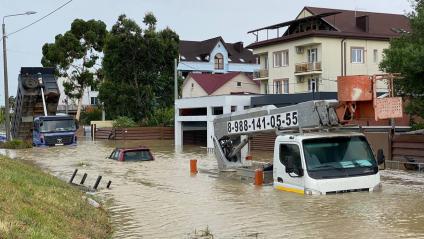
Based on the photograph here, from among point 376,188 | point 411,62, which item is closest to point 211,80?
point 411,62

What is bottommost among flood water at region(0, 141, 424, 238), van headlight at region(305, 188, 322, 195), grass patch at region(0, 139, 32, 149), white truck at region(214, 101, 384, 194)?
flood water at region(0, 141, 424, 238)

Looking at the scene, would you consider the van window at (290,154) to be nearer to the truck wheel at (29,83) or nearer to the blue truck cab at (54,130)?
the truck wheel at (29,83)

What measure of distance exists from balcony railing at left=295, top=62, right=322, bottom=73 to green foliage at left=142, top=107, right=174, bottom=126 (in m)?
14.1

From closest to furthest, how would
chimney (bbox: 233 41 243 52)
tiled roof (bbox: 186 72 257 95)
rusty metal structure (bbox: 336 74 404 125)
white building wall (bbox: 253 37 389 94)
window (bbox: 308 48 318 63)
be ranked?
rusty metal structure (bbox: 336 74 404 125) → white building wall (bbox: 253 37 389 94) → window (bbox: 308 48 318 63) → tiled roof (bbox: 186 72 257 95) → chimney (bbox: 233 41 243 52)

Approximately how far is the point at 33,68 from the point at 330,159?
29.2m

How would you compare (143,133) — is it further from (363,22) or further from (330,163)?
(330,163)

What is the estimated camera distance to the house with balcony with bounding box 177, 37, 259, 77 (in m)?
87.6

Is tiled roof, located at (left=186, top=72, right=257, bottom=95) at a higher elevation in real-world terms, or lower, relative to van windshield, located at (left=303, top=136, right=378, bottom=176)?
higher

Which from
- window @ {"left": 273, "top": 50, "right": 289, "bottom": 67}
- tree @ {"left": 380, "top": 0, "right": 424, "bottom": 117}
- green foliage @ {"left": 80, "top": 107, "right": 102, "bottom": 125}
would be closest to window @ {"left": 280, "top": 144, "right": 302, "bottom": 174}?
tree @ {"left": 380, "top": 0, "right": 424, "bottom": 117}

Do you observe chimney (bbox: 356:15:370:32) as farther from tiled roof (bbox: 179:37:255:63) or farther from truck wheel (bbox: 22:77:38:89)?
tiled roof (bbox: 179:37:255:63)

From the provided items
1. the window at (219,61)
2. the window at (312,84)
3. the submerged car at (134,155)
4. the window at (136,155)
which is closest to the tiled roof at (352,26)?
the window at (312,84)

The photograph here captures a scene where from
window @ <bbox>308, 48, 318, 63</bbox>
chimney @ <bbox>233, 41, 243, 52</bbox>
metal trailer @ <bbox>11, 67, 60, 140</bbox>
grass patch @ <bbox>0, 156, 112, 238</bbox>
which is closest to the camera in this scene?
grass patch @ <bbox>0, 156, 112, 238</bbox>

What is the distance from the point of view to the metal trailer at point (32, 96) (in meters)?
39.1

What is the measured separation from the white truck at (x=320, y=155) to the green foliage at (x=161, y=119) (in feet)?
146
